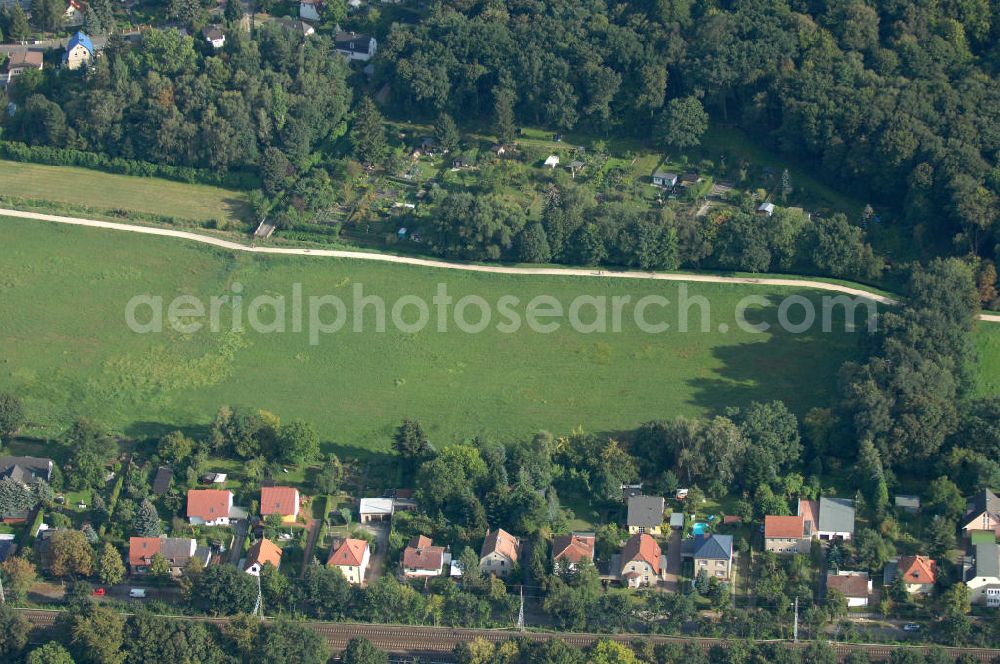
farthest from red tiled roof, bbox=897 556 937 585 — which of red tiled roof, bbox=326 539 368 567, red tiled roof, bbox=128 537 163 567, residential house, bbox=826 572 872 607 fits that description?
red tiled roof, bbox=128 537 163 567

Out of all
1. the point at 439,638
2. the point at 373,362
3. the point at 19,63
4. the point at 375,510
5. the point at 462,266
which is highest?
the point at 19,63

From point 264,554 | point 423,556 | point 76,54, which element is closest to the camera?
point 264,554

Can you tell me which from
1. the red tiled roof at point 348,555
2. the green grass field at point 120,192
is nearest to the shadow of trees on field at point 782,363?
the red tiled roof at point 348,555

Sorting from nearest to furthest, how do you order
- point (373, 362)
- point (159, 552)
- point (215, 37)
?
1. point (159, 552)
2. point (373, 362)
3. point (215, 37)

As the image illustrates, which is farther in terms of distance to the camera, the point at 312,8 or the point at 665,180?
the point at 312,8

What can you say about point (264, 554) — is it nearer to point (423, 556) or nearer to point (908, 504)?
point (423, 556)

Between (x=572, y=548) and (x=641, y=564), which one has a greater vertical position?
(x=572, y=548)

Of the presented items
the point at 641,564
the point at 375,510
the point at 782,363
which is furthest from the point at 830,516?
the point at 375,510
